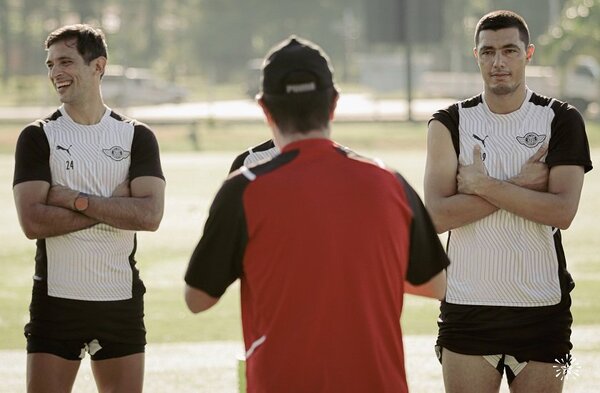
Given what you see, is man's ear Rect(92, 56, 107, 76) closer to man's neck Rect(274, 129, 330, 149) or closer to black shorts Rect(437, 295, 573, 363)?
black shorts Rect(437, 295, 573, 363)

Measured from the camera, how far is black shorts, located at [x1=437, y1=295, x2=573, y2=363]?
5305 mm

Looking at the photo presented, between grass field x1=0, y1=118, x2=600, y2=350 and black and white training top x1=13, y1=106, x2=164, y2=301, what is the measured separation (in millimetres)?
4896

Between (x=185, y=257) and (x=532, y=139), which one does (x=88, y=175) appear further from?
(x=185, y=257)

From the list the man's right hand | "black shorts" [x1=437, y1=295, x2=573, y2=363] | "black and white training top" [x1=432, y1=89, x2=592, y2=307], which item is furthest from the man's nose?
"black shorts" [x1=437, y1=295, x2=573, y2=363]

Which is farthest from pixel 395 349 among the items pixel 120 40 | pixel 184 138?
pixel 120 40

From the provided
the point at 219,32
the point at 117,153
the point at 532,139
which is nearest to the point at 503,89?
the point at 532,139

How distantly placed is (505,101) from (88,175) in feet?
5.96

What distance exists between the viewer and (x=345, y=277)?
11.5ft

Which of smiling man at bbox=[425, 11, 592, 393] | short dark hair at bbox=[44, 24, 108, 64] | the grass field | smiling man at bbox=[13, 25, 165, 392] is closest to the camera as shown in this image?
smiling man at bbox=[425, 11, 592, 393]

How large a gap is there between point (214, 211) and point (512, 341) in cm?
216

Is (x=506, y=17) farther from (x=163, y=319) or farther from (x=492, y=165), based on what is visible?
(x=163, y=319)

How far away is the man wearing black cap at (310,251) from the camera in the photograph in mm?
3498

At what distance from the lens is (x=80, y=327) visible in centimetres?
540

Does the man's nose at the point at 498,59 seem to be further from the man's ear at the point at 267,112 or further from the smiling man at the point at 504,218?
the man's ear at the point at 267,112
